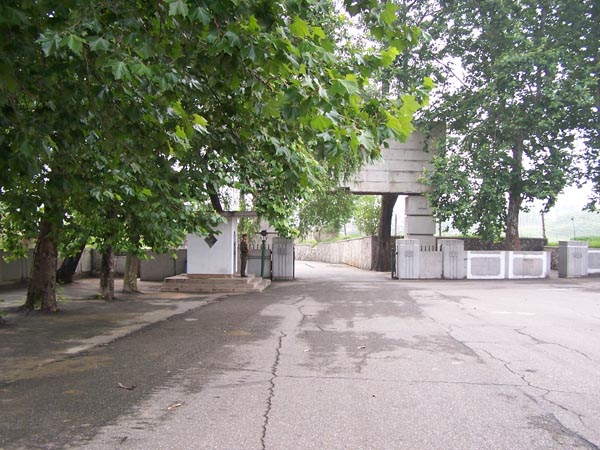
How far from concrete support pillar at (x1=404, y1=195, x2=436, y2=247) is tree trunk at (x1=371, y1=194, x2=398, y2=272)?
127 inches

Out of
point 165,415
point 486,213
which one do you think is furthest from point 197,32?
point 486,213

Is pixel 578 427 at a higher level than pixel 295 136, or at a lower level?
lower

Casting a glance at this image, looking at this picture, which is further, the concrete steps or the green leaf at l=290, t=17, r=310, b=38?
the concrete steps

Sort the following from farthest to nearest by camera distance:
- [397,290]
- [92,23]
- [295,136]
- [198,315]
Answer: [397,290] < [198,315] < [295,136] < [92,23]

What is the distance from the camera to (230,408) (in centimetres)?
496

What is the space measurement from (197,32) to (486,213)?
808 inches

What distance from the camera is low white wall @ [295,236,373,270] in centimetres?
3462

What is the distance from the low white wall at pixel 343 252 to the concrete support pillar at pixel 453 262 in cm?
935

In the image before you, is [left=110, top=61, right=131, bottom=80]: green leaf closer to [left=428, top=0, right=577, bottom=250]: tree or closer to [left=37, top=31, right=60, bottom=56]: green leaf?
[left=37, top=31, right=60, bottom=56]: green leaf

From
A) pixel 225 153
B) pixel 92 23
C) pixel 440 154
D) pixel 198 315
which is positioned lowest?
pixel 198 315

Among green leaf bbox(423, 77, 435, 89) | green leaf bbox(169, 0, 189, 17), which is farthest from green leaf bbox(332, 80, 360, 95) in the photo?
green leaf bbox(169, 0, 189, 17)

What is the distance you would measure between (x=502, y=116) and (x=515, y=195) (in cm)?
348

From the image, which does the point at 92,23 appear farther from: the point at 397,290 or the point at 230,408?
the point at 397,290

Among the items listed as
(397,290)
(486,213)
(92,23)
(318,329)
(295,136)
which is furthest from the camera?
(486,213)
